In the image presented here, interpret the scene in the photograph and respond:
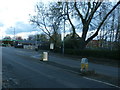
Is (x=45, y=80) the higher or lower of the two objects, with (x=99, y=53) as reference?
lower

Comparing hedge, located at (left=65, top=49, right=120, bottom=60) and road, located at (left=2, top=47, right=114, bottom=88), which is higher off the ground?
hedge, located at (left=65, top=49, right=120, bottom=60)

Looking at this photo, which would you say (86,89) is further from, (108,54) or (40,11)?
(40,11)

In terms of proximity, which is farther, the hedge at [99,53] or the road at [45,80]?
the hedge at [99,53]

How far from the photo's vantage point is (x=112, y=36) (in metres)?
46.9

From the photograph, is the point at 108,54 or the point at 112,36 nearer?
the point at 108,54

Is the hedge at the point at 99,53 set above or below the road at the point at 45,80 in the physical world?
above

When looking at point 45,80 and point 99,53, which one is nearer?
point 45,80

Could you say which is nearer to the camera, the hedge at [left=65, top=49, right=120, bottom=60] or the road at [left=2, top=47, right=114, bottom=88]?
the road at [left=2, top=47, right=114, bottom=88]

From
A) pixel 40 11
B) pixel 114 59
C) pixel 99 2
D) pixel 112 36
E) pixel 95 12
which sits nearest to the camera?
pixel 114 59

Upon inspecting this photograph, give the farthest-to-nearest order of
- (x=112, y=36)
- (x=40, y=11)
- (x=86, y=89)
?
(x=112, y=36), (x=40, y=11), (x=86, y=89)

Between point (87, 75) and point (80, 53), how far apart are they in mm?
20983

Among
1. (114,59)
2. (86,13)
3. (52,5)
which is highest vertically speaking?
(52,5)

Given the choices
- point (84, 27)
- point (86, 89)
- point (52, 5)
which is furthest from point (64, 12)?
point (86, 89)

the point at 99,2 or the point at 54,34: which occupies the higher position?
the point at 99,2
